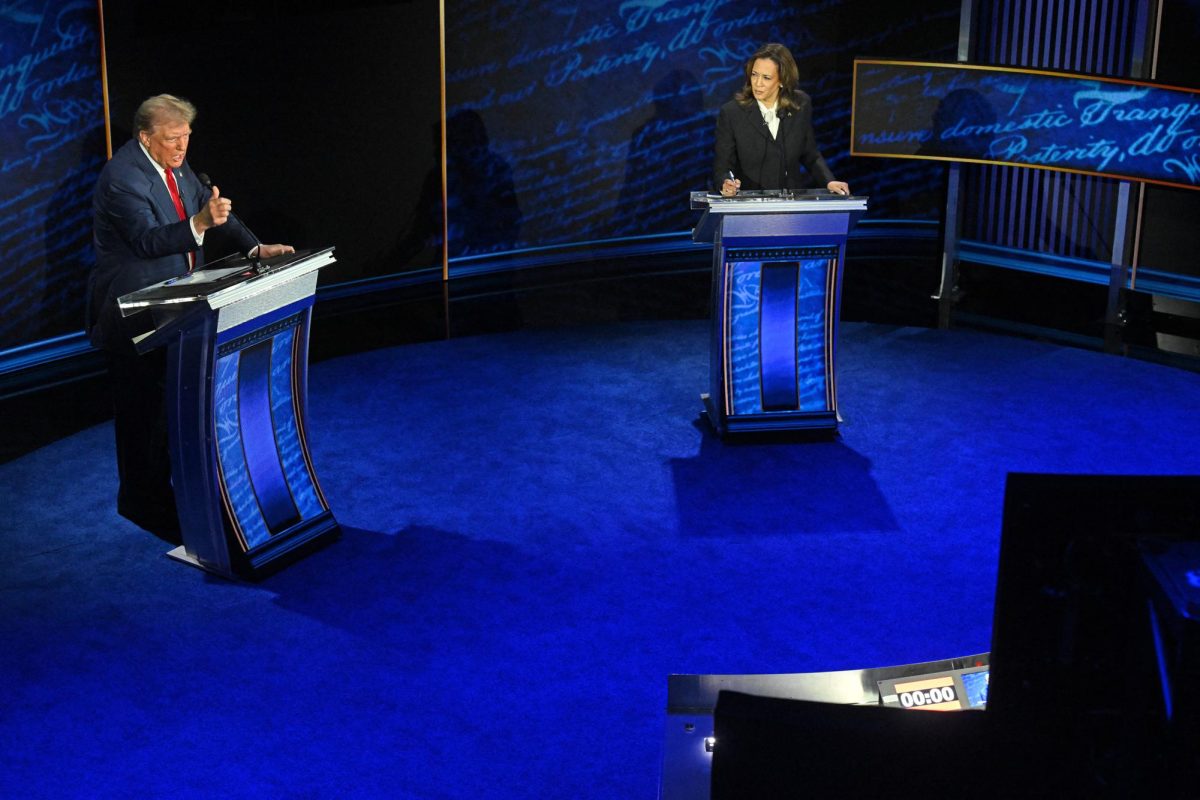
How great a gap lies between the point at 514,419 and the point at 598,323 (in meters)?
1.75

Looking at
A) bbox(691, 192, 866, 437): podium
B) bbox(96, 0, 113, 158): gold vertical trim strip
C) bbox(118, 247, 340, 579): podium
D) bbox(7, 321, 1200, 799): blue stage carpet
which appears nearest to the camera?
bbox(7, 321, 1200, 799): blue stage carpet

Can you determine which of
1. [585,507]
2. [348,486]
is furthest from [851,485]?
[348,486]

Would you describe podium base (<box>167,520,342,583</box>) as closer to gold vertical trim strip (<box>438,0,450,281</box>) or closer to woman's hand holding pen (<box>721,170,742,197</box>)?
woman's hand holding pen (<box>721,170,742,197</box>)

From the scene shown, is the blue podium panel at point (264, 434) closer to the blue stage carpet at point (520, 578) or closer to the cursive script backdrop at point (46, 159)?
the blue stage carpet at point (520, 578)

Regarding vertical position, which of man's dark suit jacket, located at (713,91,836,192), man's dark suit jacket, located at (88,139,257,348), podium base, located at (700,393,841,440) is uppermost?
man's dark suit jacket, located at (713,91,836,192)

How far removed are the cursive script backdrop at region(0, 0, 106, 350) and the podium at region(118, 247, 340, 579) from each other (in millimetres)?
2685

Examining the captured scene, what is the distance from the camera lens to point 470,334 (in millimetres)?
7402

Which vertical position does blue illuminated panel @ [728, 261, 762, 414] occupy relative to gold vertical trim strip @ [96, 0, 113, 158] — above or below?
below

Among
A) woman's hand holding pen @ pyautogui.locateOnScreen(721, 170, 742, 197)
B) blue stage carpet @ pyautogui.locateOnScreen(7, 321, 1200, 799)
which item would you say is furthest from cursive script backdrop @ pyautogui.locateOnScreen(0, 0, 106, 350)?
woman's hand holding pen @ pyautogui.locateOnScreen(721, 170, 742, 197)

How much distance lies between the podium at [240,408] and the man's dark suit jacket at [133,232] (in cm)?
17

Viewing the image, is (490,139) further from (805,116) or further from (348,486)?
(348,486)

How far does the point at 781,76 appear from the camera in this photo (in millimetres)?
5805

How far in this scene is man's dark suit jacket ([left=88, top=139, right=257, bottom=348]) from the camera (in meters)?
4.25

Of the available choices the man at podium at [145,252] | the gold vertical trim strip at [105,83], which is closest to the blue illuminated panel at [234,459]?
the man at podium at [145,252]
